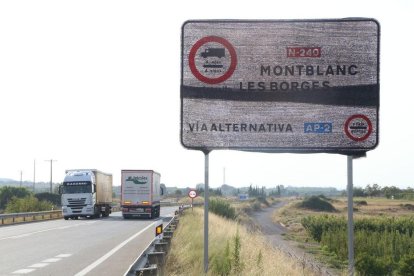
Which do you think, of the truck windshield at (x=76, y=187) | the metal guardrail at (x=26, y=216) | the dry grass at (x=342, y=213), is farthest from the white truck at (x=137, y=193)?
→ the dry grass at (x=342, y=213)

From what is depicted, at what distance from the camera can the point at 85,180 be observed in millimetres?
48688

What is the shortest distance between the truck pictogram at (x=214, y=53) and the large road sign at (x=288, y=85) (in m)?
0.01

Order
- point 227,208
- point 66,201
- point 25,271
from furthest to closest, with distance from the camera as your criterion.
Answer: point 227,208
point 66,201
point 25,271

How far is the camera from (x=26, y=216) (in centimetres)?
4731

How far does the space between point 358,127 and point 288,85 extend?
1.10 meters

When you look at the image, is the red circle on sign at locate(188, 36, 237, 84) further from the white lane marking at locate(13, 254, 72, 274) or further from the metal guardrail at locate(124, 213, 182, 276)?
the white lane marking at locate(13, 254, 72, 274)

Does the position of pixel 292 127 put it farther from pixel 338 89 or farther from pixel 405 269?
pixel 405 269

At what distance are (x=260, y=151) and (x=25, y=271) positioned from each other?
8.76 m

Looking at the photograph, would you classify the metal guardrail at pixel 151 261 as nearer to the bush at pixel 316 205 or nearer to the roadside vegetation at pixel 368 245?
the roadside vegetation at pixel 368 245

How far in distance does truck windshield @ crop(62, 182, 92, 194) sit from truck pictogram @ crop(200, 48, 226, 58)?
40.7 m

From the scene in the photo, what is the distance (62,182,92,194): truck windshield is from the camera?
4853cm

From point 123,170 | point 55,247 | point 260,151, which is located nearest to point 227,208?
point 123,170

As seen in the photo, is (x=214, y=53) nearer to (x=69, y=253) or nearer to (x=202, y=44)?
(x=202, y=44)

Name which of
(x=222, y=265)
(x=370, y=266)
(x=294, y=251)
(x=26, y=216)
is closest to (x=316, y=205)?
(x=26, y=216)
